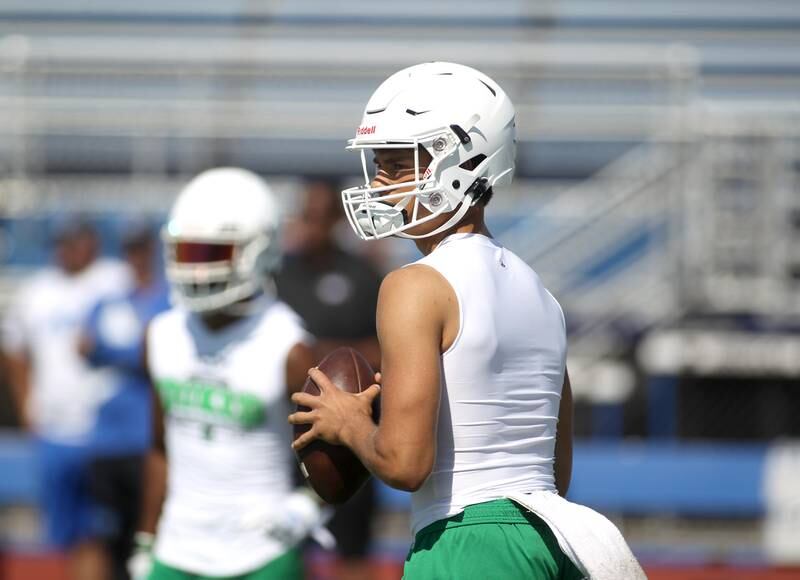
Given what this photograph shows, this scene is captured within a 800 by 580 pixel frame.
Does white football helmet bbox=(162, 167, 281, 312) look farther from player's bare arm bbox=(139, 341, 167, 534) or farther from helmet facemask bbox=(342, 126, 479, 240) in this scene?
helmet facemask bbox=(342, 126, 479, 240)

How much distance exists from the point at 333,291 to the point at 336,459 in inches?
143

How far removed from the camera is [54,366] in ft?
24.2

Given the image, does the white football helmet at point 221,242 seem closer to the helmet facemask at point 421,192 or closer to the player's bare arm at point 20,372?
the helmet facemask at point 421,192

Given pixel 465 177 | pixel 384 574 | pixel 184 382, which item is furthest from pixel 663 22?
pixel 465 177

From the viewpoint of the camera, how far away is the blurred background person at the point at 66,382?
6977mm

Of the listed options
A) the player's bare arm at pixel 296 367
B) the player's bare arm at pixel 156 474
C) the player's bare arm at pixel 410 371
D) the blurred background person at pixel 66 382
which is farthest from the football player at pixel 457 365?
the blurred background person at pixel 66 382

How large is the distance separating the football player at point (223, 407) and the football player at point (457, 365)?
4.34 ft

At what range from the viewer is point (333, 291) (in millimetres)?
6324

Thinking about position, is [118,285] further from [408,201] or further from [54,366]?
[408,201]

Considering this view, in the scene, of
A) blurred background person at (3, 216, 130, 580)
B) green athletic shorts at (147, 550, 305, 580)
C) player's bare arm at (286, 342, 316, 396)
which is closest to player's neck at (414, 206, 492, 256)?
player's bare arm at (286, 342, 316, 396)

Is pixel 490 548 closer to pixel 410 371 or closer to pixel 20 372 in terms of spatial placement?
pixel 410 371

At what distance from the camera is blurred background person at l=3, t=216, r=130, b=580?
22.9 ft

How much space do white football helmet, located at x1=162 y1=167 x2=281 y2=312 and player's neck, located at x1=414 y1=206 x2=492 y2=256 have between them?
1.60 meters

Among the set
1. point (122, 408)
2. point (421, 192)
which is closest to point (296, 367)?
point (421, 192)
